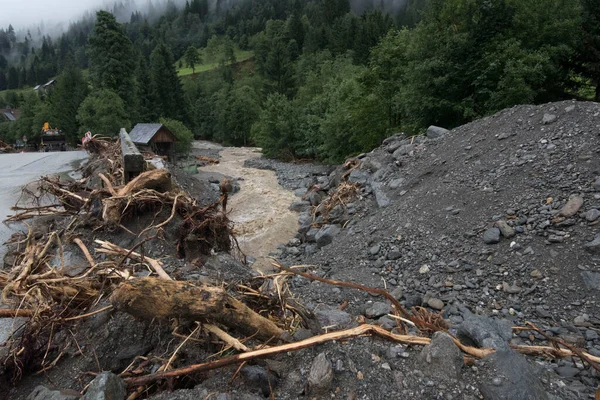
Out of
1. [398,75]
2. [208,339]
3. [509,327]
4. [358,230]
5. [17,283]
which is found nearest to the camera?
[208,339]

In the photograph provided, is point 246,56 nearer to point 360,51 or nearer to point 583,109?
point 360,51

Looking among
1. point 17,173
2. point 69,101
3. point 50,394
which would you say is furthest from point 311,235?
point 69,101

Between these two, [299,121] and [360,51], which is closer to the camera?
[299,121]

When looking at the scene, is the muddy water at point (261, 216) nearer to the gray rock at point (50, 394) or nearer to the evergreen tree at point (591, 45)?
the gray rock at point (50, 394)

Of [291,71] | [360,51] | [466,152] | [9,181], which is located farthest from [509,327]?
[291,71]

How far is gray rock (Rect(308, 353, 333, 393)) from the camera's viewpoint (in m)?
2.07

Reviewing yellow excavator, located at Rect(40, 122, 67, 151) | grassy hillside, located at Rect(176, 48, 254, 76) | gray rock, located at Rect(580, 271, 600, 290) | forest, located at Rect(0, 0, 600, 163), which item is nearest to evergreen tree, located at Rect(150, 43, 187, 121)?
forest, located at Rect(0, 0, 600, 163)

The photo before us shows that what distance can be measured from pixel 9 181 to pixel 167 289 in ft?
27.1

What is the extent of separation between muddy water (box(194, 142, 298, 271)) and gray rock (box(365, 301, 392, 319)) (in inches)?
104

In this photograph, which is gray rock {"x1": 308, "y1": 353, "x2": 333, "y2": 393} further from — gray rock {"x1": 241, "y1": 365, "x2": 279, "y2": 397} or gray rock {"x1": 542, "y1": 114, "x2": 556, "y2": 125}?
gray rock {"x1": 542, "y1": 114, "x2": 556, "y2": 125}

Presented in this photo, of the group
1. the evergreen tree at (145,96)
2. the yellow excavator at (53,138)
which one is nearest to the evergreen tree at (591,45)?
the evergreen tree at (145,96)

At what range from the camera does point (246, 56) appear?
315 ft

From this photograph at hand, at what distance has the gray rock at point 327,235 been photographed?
9.50 meters

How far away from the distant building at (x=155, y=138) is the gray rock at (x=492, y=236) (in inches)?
914
